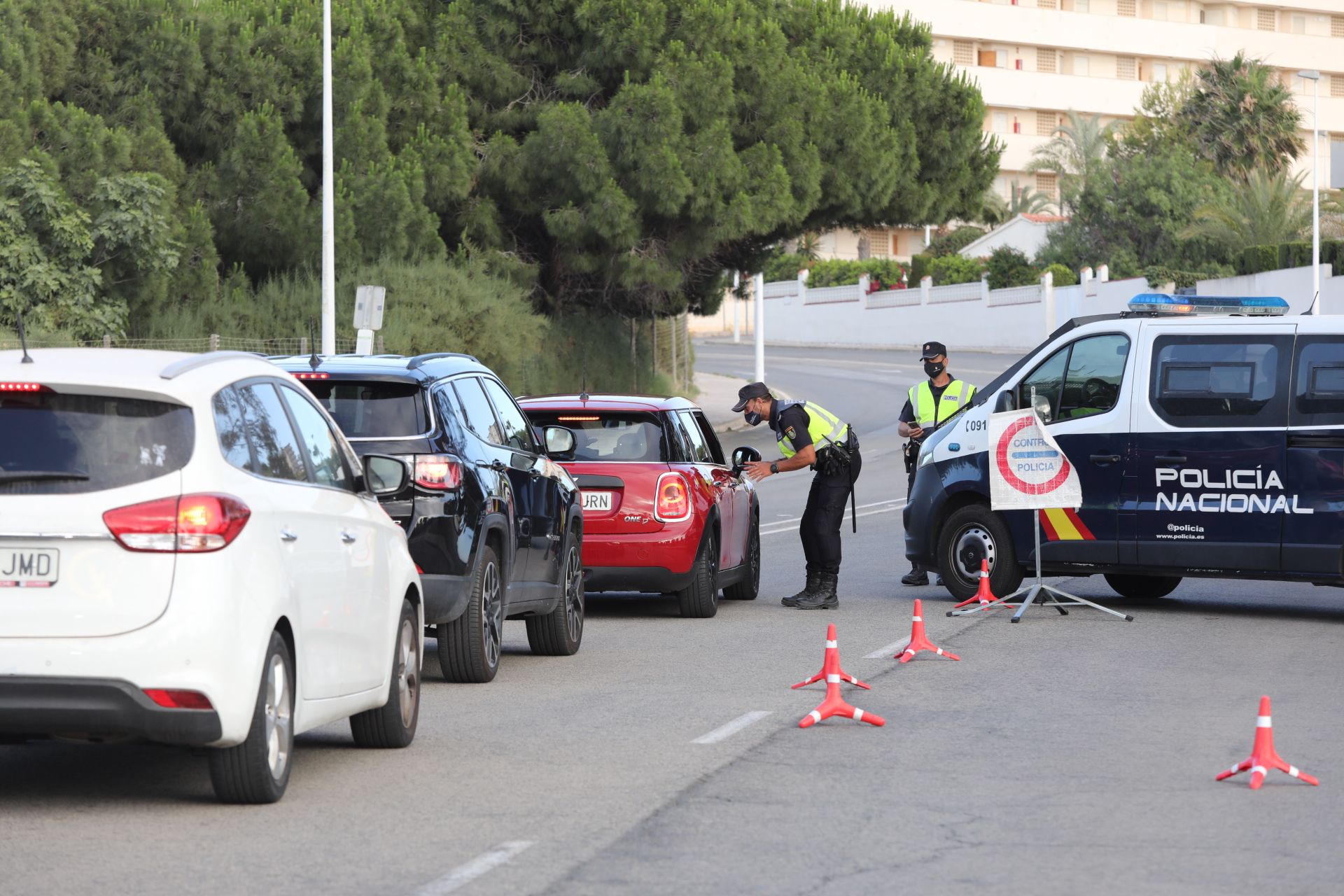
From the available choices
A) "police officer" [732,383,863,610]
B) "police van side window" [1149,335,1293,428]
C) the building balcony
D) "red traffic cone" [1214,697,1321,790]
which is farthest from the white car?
the building balcony

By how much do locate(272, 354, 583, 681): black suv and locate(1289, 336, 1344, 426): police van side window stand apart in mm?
5507

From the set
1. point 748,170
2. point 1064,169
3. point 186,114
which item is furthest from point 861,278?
point 186,114

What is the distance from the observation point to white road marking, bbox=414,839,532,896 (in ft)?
20.0

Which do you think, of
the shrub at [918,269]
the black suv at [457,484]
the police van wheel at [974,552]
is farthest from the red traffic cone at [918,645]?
the shrub at [918,269]

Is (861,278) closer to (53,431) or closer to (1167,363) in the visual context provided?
(1167,363)

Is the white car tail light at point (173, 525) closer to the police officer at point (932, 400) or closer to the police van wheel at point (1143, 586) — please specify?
the police van wheel at point (1143, 586)

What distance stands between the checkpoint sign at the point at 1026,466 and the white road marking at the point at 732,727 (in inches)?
204

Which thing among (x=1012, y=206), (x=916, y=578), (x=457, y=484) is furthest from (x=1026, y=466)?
(x=1012, y=206)

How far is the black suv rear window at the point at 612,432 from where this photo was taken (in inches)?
560

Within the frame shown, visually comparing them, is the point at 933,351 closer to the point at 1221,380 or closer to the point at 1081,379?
the point at 1081,379

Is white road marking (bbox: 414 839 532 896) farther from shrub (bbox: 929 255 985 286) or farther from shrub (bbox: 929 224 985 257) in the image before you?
shrub (bbox: 929 224 985 257)

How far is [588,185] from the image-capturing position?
3800 cm

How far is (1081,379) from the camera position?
49.6 ft

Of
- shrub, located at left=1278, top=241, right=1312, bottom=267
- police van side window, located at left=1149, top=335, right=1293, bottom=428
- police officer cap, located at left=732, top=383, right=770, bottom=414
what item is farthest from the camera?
shrub, located at left=1278, top=241, right=1312, bottom=267
